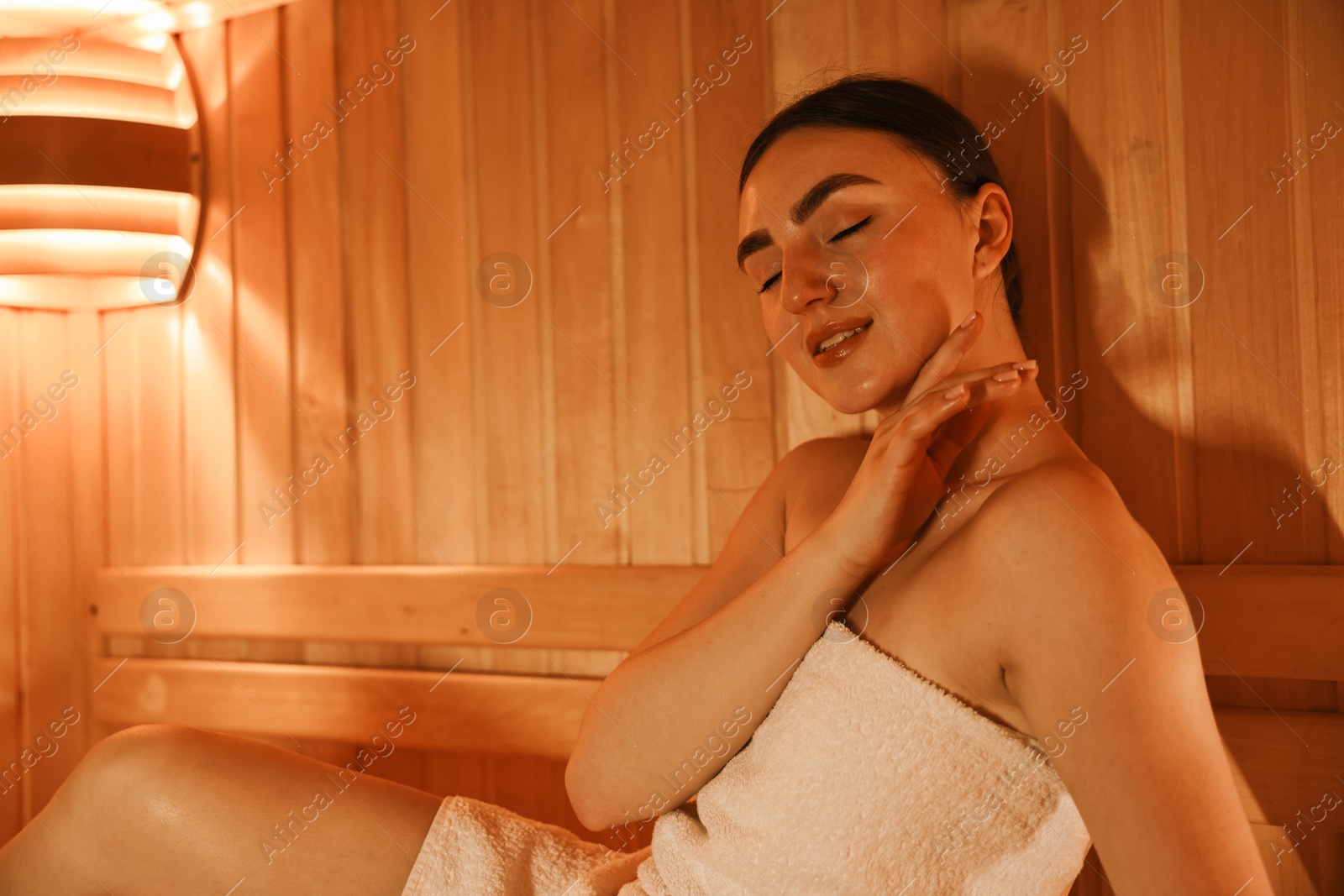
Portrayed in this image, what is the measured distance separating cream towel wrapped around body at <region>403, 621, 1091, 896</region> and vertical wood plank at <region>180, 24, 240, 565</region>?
4.54 ft

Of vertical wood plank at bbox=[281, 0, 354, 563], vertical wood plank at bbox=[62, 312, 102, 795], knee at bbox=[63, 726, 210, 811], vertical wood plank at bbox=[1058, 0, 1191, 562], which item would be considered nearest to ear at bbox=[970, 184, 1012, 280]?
vertical wood plank at bbox=[1058, 0, 1191, 562]

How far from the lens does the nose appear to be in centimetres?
106

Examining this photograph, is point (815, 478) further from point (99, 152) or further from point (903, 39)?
point (99, 152)

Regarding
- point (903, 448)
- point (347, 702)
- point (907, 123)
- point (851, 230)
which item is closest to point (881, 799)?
point (903, 448)

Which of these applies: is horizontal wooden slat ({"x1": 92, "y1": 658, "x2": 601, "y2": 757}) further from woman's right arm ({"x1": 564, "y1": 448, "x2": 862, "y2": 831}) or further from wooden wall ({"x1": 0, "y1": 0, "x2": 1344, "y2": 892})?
woman's right arm ({"x1": 564, "y1": 448, "x2": 862, "y2": 831})

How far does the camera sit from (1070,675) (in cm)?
82

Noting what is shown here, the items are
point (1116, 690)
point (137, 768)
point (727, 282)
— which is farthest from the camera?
point (727, 282)

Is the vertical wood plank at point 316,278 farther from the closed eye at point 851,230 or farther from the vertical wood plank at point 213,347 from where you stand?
the closed eye at point 851,230

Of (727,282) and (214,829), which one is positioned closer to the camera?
(214,829)

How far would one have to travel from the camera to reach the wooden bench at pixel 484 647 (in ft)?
3.79

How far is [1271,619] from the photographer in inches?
45.6

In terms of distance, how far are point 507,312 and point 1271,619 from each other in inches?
48.2

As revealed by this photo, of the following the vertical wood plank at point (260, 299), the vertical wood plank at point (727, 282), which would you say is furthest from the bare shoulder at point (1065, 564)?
the vertical wood plank at point (260, 299)

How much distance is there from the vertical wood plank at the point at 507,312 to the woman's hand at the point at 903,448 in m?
0.82
